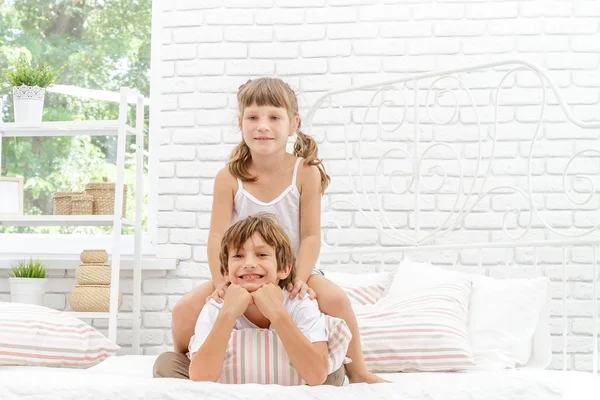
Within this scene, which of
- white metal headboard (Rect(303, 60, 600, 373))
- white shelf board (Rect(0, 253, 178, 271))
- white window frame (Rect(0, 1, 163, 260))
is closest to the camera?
white metal headboard (Rect(303, 60, 600, 373))

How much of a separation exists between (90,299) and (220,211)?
3.94 ft

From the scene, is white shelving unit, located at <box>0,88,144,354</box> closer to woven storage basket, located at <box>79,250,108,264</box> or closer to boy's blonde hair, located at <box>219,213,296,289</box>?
woven storage basket, located at <box>79,250,108,264</box>

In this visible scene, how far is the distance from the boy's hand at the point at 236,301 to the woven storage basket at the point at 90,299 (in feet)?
4.94

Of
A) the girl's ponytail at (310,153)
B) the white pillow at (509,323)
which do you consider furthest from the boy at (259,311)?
the white pillow at (509,323)

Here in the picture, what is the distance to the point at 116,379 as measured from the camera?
64.9 inches

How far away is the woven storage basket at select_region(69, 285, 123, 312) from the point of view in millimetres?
3049

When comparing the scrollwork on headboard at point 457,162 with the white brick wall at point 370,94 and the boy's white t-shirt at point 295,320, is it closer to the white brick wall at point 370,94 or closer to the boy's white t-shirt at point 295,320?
the white brick wall at point 370,94

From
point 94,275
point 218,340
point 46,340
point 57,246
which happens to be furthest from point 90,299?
point 218,340

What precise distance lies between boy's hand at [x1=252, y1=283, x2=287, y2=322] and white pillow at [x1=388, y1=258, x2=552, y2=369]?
83cm

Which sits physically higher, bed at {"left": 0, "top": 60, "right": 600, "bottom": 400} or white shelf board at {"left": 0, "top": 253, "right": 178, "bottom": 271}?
bed at {"left": 0, "top": 60, "right": 600, "bottom": 400}

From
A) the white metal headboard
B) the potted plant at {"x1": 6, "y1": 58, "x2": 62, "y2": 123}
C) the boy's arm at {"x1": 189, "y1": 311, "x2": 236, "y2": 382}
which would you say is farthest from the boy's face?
the potted plant at {"x1": 6, "y1": 58, "x2": 62, "y2": 123}

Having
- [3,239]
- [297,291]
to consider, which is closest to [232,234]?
[297,291]

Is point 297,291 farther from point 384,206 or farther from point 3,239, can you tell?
point 3,239

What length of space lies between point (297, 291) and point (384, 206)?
1392 mm
